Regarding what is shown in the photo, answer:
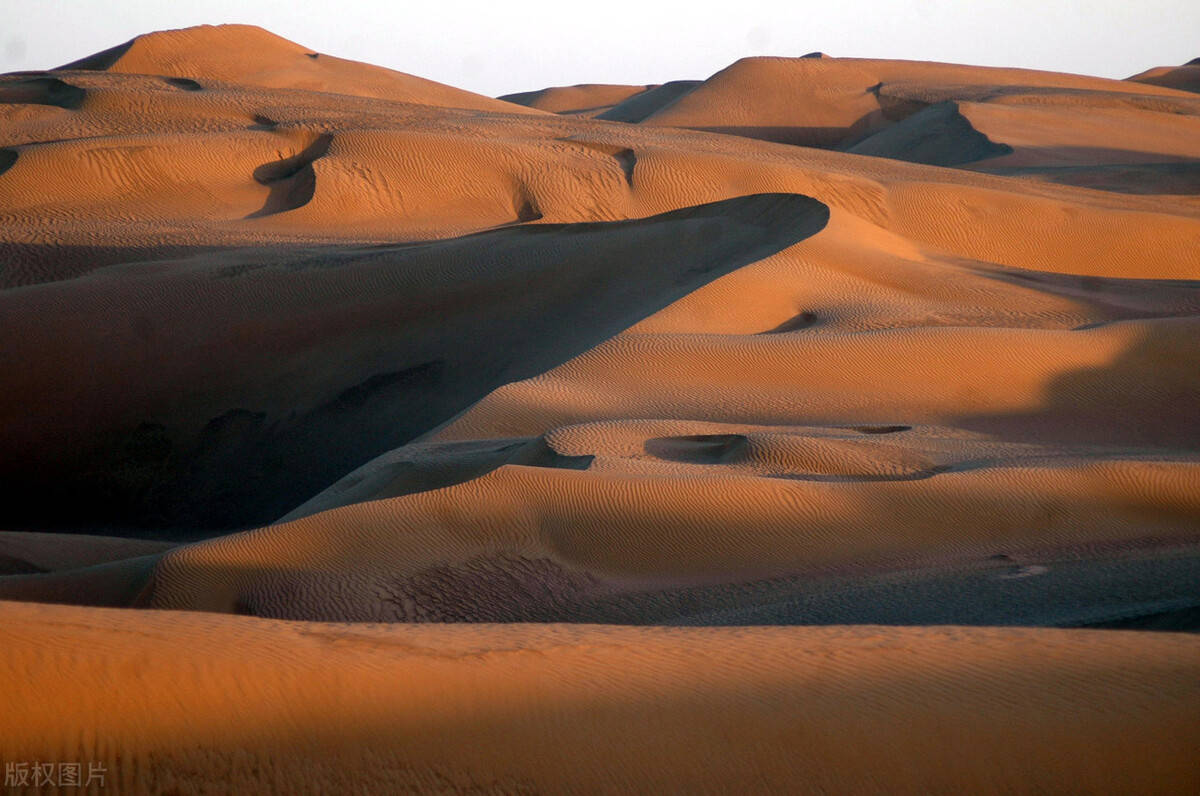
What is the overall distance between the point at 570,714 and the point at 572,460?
2.65 m

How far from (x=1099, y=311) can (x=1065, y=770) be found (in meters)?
6.43

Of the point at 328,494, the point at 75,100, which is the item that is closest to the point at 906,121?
the point at 75,100

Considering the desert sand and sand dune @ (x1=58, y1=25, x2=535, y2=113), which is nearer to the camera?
the desert sand

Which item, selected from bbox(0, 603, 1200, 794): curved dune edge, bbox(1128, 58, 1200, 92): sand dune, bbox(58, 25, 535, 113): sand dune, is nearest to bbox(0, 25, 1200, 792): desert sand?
bbox(0, 603, 1200, 794): curved dune edge

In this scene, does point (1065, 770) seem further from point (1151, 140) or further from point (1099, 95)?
point (1099, 95)

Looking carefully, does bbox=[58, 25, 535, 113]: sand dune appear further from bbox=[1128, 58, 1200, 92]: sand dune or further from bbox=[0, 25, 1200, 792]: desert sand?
bbox=[1128, 58, 1200, 92]: sand dune

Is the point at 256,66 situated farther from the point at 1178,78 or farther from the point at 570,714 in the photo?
the point at 1178,78

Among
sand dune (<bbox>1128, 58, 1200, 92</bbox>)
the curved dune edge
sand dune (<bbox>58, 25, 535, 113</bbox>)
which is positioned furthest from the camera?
sand dune (<bbox>1128, 58, 1200, 92</bbox>)

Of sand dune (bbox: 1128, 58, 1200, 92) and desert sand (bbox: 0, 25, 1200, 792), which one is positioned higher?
sand dune (bbox: 1128, 58, 1200, 92)

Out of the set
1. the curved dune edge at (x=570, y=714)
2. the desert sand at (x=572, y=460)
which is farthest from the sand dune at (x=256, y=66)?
the curved dune edge at (x=570, y=714)

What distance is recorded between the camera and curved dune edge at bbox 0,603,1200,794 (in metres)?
2.01

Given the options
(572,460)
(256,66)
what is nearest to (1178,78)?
(256,66)

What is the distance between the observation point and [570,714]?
2.17m

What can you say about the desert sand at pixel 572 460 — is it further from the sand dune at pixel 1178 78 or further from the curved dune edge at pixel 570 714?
the sand dune at pixel 1178 78
